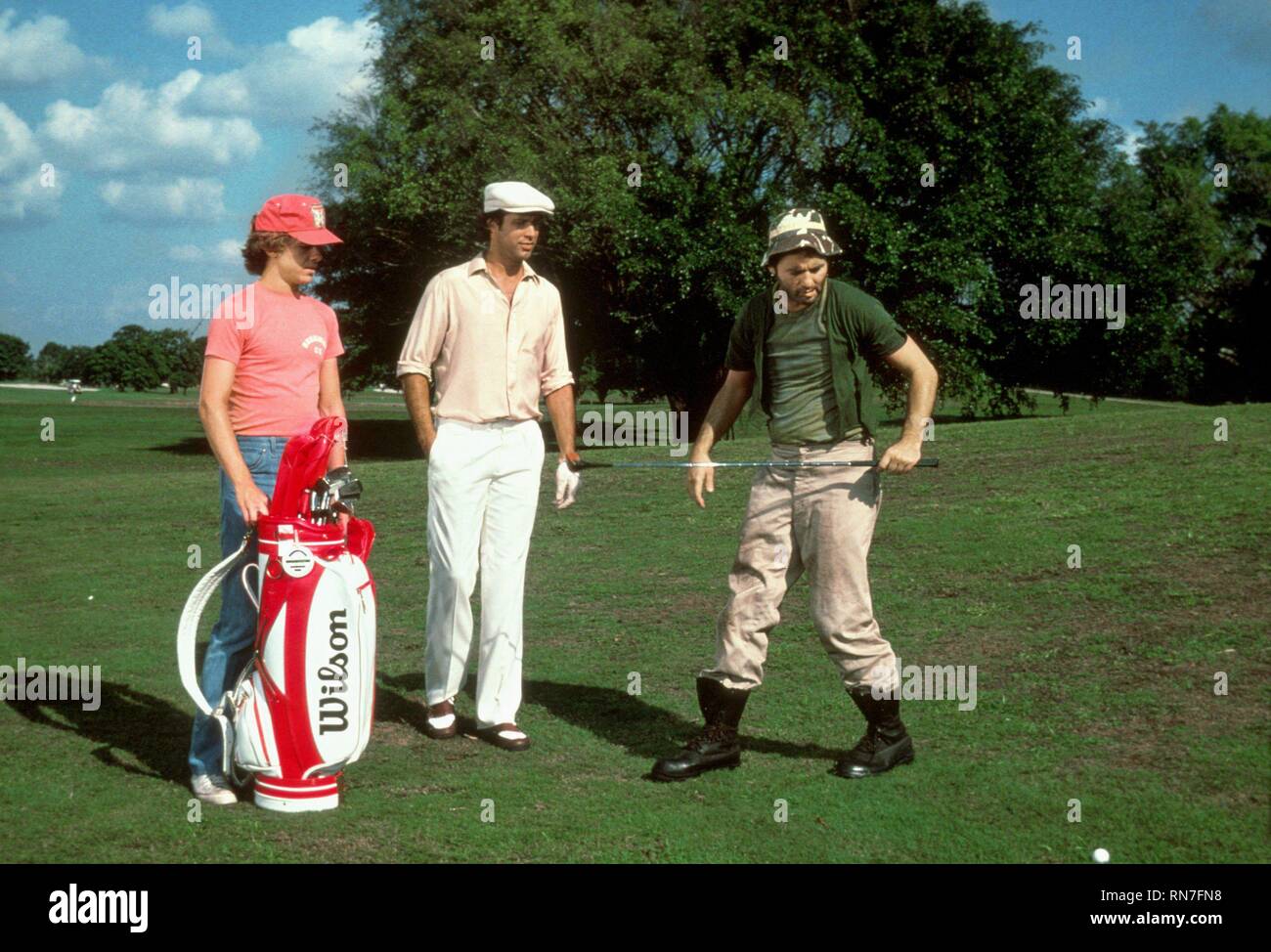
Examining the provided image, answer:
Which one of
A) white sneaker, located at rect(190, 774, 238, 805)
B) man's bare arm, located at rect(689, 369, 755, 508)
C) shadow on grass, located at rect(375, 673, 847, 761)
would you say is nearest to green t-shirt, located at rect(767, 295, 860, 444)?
man's bare arm, located at rect(689, 369, 755, 508)

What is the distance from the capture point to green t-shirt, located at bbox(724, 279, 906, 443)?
5.83m

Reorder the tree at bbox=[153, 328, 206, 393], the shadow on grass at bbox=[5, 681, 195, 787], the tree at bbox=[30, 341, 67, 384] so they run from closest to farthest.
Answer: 1. the shadow on grass at bbox=[5, 681, 195, 787]
2. the tree at bbox=[153, 328, 206, 393]
3. the tree at bbox=[30, 341, 67, 384]

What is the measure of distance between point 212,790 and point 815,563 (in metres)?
2.69

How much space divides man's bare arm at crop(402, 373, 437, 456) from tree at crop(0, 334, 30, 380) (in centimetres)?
15777

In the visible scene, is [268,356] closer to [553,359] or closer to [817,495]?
[553,359]

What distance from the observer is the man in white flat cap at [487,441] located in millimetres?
6426

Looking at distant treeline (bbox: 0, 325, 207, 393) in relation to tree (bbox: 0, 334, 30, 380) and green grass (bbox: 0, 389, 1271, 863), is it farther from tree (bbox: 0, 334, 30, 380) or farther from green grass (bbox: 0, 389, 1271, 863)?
green grass (bbox: 0, 389, 1271, 863)

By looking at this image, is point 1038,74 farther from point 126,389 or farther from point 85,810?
point 126,389

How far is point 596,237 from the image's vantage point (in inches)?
1341

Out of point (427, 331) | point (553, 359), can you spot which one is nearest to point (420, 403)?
point (427, 331)

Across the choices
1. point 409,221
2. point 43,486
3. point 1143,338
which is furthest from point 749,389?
point 1143,338

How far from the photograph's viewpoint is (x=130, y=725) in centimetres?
689

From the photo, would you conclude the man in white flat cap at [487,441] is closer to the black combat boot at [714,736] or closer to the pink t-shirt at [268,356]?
the pink t-shirt at [268,356]
